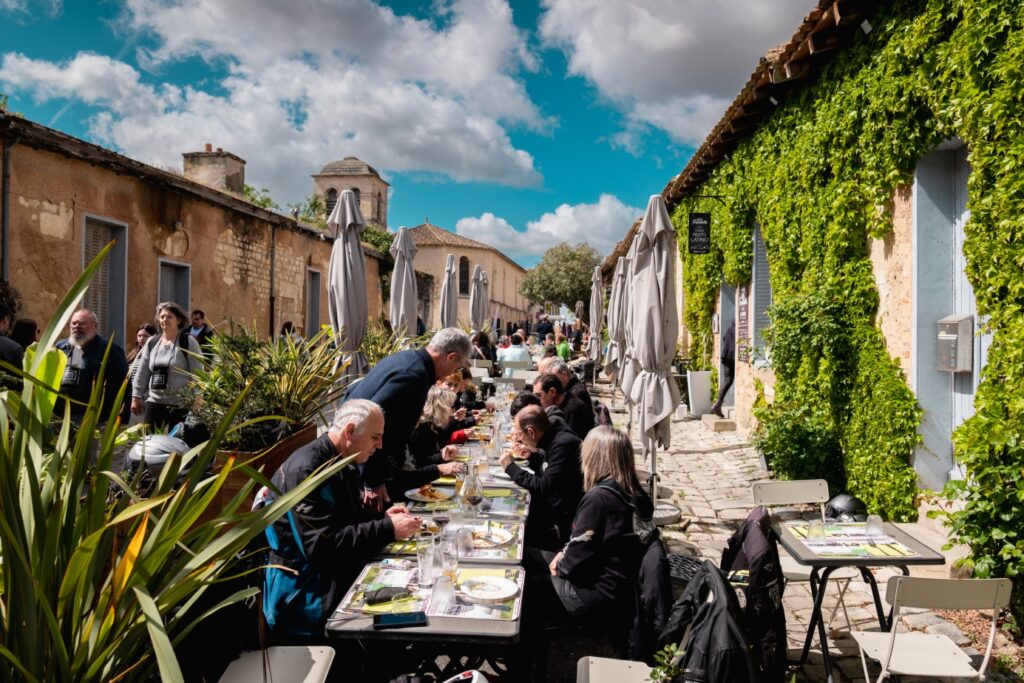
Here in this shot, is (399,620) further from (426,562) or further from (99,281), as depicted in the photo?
(99,281)

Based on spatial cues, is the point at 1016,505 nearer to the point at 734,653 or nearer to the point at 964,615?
the point at 964,615

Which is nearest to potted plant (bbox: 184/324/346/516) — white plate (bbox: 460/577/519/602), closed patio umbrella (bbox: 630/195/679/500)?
Result: white plate (bbox: 460/577/519/602)

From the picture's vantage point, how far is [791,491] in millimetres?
4547

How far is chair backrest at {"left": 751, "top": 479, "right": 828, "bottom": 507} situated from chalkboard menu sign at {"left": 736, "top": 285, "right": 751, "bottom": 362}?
5.98m

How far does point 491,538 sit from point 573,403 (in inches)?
124

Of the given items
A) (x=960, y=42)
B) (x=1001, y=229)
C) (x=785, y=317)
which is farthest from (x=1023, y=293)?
(x=785, y=317)

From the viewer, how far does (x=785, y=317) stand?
275 inches

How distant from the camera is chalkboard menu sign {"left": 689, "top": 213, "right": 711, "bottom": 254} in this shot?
11.6 m

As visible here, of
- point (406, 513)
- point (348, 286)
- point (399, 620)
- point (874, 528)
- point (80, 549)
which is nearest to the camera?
point (80, 549)

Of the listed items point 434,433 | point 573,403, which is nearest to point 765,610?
point 434,433

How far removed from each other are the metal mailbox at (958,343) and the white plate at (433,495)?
3.78 meters

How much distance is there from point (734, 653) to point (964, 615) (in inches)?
109

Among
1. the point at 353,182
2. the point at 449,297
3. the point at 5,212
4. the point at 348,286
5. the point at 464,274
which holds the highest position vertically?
the point at 353,182

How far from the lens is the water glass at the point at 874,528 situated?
12.6 feet
